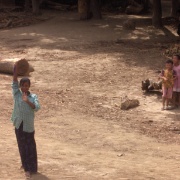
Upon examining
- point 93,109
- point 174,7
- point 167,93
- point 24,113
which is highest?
point 24,113

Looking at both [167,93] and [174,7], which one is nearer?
[167,93]

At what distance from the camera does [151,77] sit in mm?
13938

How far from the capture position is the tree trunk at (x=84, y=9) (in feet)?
79.6

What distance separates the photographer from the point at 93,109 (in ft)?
37.3

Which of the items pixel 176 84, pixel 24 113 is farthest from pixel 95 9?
pixel 24 113

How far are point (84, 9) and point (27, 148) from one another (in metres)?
18.1

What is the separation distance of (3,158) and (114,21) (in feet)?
57.5

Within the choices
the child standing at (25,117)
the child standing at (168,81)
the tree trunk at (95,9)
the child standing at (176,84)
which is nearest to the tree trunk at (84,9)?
the tree trunk at (95,9)

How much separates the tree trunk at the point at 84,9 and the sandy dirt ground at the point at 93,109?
9.62 ft

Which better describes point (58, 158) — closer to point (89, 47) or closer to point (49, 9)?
point (89, 47)

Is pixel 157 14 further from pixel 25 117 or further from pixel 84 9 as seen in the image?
pixel 25 117

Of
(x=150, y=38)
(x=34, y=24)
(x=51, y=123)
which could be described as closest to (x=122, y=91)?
(x=51, y=123)

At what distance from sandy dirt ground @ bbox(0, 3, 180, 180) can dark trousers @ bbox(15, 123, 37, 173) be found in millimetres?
169

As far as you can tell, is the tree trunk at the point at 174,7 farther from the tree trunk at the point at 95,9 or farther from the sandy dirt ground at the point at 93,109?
the sandy dirt ground at the point at 93,109
